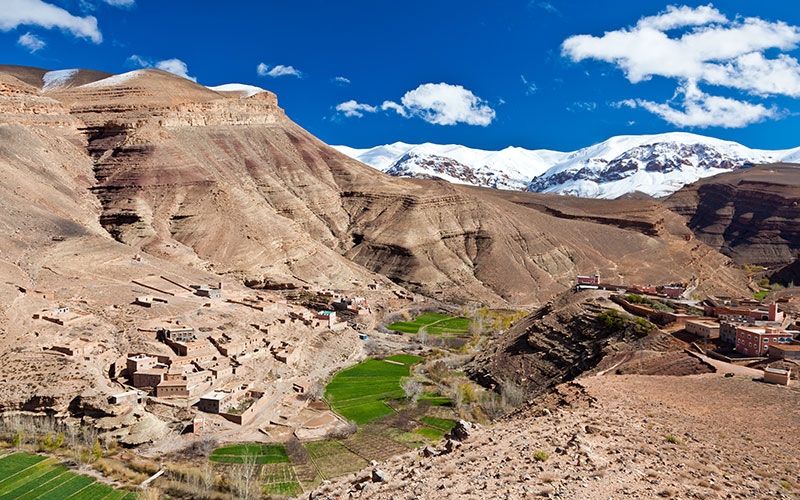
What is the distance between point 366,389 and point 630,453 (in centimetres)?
3100

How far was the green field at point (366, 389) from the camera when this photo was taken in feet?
124

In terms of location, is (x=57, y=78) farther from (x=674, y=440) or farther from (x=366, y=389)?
(x=674, y=440)

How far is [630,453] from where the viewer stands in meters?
13.6

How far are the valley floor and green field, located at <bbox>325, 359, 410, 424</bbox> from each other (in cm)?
2013

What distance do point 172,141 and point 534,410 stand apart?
87936 mm

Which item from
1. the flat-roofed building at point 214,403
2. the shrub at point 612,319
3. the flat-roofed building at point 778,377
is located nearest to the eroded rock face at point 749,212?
the shrub at point 612,319

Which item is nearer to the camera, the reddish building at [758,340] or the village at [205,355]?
the reddish building at [758,340]

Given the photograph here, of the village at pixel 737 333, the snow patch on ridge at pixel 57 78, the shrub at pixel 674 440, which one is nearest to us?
the shrub at pixel 674 440

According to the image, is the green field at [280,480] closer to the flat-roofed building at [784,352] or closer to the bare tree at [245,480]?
the bare tree at [245,480]

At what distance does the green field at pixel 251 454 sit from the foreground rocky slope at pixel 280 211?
A: 130 feet

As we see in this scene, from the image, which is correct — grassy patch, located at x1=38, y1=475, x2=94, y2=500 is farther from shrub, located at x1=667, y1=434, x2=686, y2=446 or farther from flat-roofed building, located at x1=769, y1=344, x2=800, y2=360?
A: flat-roofed building, located at x1=769, y1=344, x2=800, y2=360

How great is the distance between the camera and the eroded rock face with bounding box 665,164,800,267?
133 metres

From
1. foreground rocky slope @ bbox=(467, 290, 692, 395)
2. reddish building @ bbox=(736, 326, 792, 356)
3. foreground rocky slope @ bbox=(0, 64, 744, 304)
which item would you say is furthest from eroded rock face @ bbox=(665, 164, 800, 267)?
reddish building @ bbox=(736, 326, 792, 356)

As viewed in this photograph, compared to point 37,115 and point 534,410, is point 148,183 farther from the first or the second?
point 534,410
